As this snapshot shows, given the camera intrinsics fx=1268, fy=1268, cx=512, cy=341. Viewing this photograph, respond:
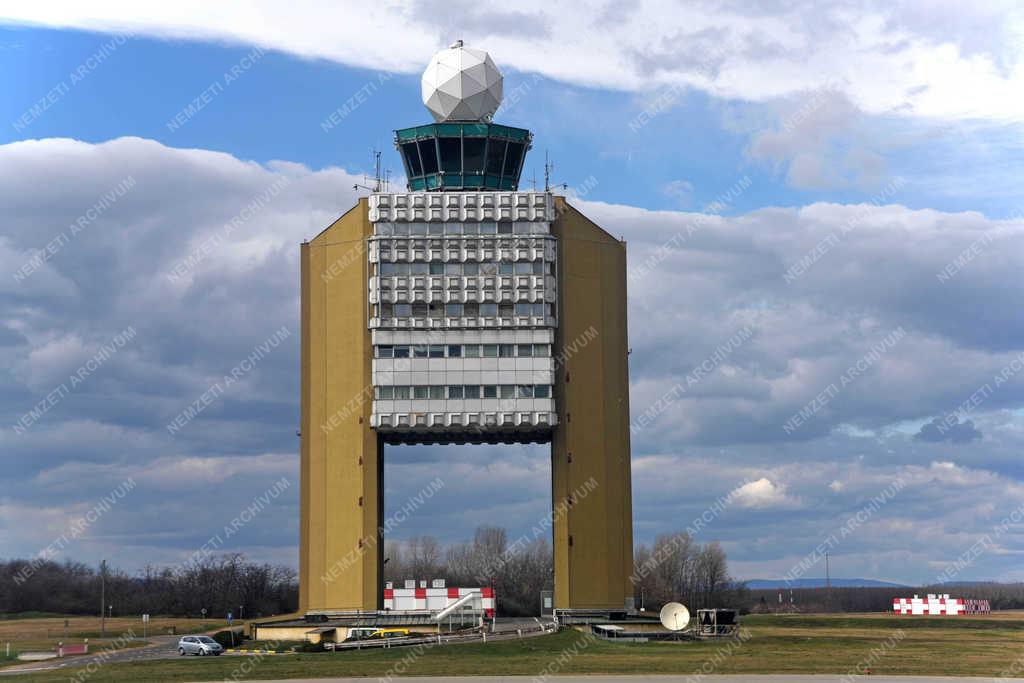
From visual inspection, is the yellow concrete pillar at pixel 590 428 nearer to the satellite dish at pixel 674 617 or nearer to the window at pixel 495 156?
the window at pixel 495 156

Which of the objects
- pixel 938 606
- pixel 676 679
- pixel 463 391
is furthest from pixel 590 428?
pixel 938 606

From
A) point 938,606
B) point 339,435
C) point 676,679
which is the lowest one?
point 938,606

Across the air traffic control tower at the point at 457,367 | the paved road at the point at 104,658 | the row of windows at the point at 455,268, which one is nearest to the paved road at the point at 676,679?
the paved road at the point at 104,658

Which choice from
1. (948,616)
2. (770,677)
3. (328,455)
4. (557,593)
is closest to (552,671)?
(770,677)

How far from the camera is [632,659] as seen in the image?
214ft

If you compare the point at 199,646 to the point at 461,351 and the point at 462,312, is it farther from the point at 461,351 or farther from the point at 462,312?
the point at 462,312

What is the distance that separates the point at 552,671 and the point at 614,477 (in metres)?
35.8

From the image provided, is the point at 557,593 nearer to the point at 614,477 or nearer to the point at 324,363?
the point at 614,477

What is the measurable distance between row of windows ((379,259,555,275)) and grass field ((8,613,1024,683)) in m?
26.9

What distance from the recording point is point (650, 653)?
68438 mm

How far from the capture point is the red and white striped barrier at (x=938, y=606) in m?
122

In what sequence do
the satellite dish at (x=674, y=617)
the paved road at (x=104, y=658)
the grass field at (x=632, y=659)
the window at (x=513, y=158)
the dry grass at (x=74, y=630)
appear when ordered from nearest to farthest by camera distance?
the grass field at (x=632, y=659), the paved road at (x=104, y=658), the satellite dish at (x=674, y=617), the dry grass at (x=74, y=630), the window at (x=513, y=158)

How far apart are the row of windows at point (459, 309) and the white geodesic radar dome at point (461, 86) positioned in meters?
16.2

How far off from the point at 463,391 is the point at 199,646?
2572cm
